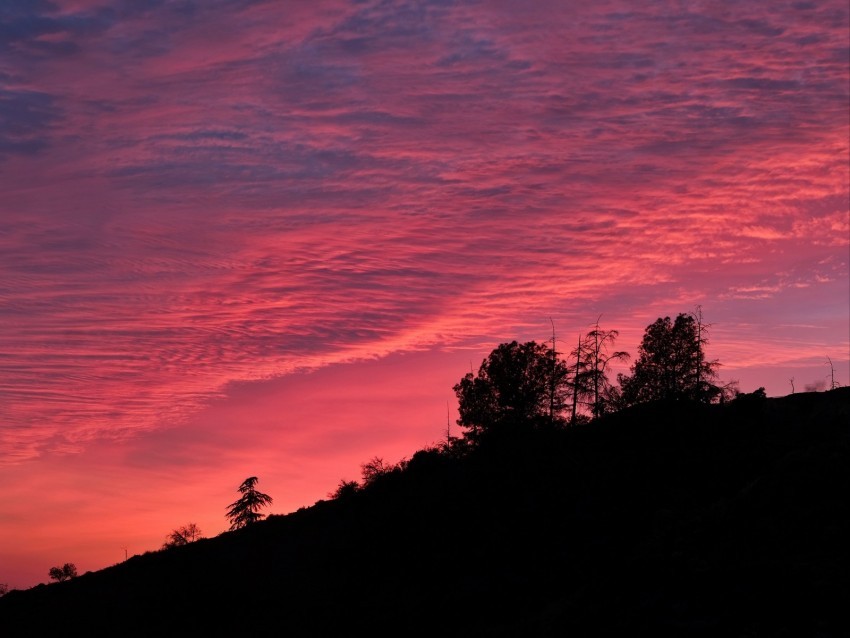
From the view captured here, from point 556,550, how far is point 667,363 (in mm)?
38695

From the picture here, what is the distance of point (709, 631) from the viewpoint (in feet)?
92.1

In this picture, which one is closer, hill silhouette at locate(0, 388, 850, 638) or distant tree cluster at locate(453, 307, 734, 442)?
hill silhouette at locate(0, 388, 850, 638)

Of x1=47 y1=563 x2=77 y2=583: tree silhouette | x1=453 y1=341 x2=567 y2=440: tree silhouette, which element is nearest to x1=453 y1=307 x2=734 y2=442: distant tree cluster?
x1=453 y1=341 x2=567 y2=440: tree silhouette

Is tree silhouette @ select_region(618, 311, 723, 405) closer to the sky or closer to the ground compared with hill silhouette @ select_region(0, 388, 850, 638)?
closer to the sky

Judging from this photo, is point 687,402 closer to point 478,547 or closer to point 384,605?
point 478,547

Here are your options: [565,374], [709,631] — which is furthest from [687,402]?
[709,631]

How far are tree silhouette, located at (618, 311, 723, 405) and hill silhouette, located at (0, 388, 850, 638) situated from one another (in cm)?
1833

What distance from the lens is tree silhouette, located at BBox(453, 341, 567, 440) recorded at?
234 feet

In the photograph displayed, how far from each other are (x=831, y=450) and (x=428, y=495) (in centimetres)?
2642

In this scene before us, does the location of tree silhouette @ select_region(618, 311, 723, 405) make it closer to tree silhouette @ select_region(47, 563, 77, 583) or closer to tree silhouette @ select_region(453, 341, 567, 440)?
tree silhouette @ select_region(453, 341, 567, 440)

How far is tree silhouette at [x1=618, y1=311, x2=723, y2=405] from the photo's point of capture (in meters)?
75.1

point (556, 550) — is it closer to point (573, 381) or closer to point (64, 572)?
point (573, 381)

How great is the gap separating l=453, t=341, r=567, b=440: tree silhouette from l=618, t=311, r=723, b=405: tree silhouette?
8.51 m

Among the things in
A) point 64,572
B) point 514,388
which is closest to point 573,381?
point 514,388
